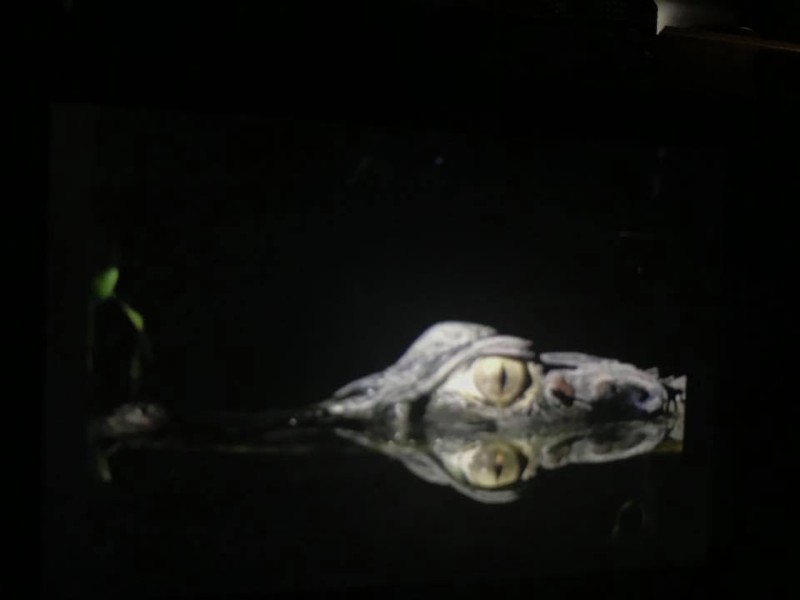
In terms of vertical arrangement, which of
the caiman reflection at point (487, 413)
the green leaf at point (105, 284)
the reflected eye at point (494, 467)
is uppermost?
the green leaf at point (105, 284)

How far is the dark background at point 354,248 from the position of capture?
1.23 metres

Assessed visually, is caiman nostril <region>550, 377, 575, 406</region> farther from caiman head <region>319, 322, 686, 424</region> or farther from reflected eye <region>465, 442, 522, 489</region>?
reflected eye <region>465, 442, 522, 489</region>

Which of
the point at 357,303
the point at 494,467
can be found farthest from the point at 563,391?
the point at 357,303

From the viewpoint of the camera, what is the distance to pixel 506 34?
4.41 ft

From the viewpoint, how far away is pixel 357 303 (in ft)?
4.27

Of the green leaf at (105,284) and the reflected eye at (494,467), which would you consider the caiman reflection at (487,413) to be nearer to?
the reflected eye at (494,467)

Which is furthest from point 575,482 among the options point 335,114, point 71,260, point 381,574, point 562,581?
point 71,260

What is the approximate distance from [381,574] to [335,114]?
815mm

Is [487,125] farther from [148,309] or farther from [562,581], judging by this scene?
[562,581]

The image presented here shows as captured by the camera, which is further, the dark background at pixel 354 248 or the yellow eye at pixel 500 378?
the yellow eye at pixel 500 378

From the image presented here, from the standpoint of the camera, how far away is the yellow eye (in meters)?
1.34

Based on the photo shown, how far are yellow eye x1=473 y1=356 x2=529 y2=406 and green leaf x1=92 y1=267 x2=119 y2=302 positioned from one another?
2.08 feet

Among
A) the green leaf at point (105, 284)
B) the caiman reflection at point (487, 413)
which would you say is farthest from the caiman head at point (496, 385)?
the green leaf at point (105, 284)

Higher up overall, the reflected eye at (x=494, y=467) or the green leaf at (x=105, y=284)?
the green leaf at (x=105, y=284)
